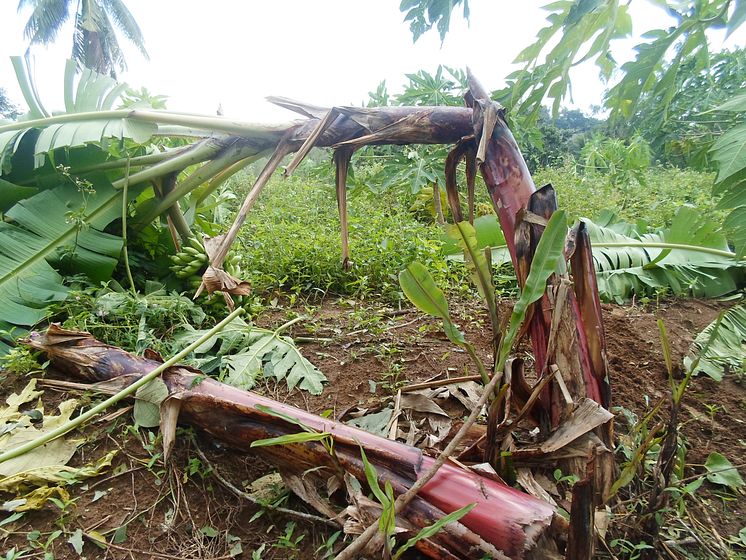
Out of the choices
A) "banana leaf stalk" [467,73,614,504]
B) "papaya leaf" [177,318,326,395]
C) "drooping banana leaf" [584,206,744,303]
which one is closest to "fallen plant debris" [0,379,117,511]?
"papaya leaf" [177,318,326,395]

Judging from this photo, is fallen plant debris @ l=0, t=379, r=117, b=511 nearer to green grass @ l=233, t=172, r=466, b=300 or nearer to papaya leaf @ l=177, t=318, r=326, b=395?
papaya leaf @ l=177, t=318, r=326, b=395

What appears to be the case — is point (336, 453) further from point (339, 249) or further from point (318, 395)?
point (339, 249)

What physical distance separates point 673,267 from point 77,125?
3.26 metres

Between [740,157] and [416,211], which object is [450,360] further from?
[416,211]

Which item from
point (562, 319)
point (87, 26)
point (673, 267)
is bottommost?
point (673, 267)

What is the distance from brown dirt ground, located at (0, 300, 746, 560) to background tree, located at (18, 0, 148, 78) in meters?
→ 21.1

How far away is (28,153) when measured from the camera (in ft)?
6.91

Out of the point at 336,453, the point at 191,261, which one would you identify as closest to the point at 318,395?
the point at 336,453

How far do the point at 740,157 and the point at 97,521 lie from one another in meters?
1.66

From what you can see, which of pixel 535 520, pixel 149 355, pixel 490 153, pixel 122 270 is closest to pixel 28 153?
pixel 122 270

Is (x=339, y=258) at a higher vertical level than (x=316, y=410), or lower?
higher

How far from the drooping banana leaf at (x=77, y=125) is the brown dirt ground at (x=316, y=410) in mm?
1012

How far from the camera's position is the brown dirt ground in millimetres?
1007

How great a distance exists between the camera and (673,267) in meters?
2.54
